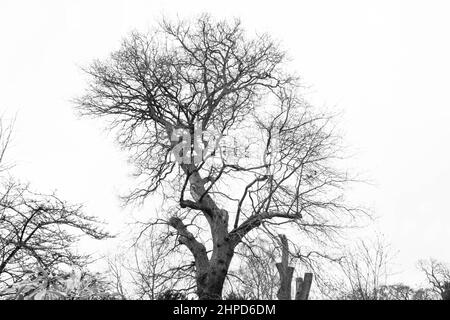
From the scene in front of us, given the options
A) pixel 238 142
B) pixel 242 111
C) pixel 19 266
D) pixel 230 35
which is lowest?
pixel 19 266

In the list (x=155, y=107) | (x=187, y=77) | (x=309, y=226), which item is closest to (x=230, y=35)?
(x=187, y=77)

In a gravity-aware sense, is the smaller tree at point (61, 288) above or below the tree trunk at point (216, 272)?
below

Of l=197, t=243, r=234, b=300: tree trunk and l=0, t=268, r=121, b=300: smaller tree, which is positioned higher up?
l=197, t=243, r=234, b=300: tree trunk

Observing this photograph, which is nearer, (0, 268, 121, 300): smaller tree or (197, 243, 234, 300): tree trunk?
(0, 268, 121, 300): smaller tree

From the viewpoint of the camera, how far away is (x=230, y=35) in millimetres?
15250

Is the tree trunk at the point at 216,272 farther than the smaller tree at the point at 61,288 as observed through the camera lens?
Yes

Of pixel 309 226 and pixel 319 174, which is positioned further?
pixel 319 174

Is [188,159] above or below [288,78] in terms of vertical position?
below

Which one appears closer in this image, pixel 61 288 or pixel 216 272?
pixel 61 288

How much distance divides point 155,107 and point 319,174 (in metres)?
5.57

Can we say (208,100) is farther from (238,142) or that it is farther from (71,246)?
(71,246)

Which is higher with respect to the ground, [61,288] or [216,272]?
[216,272]
